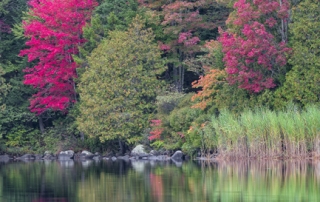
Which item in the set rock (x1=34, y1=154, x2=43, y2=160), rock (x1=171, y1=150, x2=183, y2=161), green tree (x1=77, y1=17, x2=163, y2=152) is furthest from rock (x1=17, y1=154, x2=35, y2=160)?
rock (x1=171, y1=150, x2=183, y2=161)

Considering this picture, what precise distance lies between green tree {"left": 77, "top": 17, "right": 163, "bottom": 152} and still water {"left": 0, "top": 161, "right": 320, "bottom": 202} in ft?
26.6

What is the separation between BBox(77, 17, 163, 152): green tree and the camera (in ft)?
127

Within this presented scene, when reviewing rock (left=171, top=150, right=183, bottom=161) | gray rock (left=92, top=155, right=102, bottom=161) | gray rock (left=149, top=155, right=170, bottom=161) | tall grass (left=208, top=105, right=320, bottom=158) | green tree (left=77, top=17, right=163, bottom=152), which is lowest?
gray rock (left=92, top=155, right=102, bottom=161)

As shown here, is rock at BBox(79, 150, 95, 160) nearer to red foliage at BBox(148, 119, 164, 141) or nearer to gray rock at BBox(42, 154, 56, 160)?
gray rock at BBox(42, 154, 56, 160)

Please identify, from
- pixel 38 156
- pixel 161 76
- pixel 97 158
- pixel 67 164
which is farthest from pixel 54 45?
pixel 67 164

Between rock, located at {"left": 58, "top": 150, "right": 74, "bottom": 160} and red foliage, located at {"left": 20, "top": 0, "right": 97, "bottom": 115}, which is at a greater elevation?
red foliage, located at {"left": 20, "top": 0, "right": 97, "bottom": 115}

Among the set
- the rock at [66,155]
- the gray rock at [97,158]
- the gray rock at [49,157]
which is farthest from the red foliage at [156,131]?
the gray rock at [49,157]

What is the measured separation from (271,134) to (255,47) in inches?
165

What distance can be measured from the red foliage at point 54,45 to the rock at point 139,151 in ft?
18.5

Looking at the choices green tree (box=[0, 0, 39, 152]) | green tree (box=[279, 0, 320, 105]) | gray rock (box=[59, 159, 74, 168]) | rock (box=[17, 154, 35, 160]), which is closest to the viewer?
green tree (box=[279, 0, 320, 105])

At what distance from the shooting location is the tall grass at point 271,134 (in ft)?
95.8

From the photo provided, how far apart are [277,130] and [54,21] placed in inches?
645

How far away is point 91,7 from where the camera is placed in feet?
140

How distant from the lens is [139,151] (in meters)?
38.2
